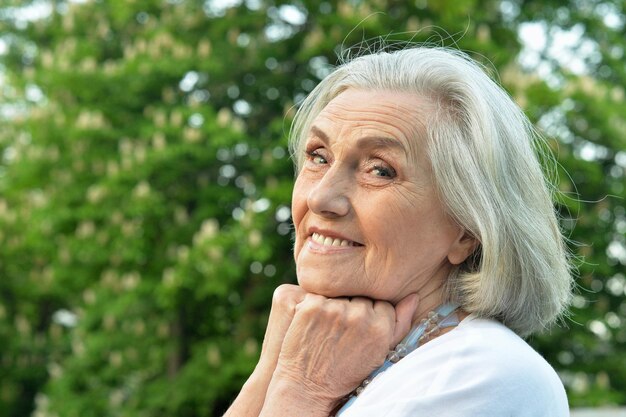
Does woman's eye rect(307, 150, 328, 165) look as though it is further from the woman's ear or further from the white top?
the white top

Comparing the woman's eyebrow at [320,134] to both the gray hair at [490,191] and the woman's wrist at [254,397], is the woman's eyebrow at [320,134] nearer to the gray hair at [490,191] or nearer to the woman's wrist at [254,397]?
the gray hair at [490,191]

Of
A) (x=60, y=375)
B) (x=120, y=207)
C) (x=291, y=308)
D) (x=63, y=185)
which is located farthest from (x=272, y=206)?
(x=291, y=308)

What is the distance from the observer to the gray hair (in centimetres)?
190

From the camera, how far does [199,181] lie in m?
9.09

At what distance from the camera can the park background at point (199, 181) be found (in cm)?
855

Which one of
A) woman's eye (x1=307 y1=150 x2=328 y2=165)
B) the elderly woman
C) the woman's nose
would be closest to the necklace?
the elderly woman

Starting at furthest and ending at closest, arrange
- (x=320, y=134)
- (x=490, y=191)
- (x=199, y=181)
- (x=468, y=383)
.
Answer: (x=199, y=181)
(x=320, y=134)
(x=490, y=191)
(x=468, y=383)

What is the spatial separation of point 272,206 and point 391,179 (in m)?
6.34

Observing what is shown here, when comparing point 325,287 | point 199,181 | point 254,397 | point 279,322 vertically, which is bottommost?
point 199,181

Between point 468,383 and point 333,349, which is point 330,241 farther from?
point 468,383

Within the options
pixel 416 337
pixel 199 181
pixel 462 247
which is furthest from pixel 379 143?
pixel 199 181

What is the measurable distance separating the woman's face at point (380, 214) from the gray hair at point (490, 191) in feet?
0.11

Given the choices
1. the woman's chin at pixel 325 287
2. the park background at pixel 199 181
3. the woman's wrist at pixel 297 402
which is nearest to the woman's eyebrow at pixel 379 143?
the woman's chin at pixel 325 287

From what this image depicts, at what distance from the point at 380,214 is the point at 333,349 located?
292 millimetres
